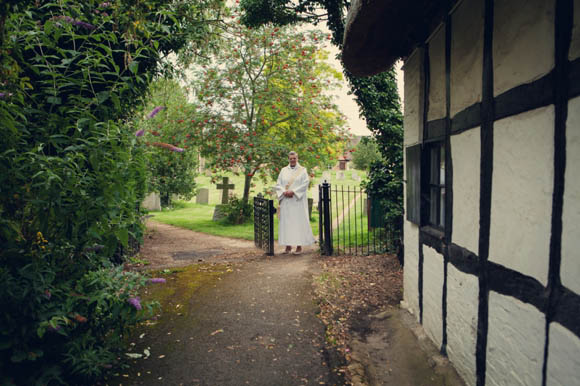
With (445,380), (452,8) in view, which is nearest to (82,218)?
(445,380)

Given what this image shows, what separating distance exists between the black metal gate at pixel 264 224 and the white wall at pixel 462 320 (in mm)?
4764

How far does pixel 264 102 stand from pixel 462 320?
933 cm

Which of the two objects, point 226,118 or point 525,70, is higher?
point 226,118

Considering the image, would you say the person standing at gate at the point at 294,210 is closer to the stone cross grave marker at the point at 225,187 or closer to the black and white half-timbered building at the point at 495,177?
the black and white half-timbered building at the point at 495,177

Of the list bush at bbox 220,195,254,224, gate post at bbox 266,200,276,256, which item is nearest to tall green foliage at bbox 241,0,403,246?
gate post at bbox 266,200,276,256

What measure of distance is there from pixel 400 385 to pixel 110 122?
294 cm

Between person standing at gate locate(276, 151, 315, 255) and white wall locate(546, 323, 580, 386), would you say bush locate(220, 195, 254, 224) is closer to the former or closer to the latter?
person standing at gate locate(276, 151, 315, 255)

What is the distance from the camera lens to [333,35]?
7.32 metres

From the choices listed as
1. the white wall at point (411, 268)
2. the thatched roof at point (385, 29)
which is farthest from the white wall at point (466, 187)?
the thatched roof at point (385, 29)

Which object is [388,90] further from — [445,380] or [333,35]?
[445,380]

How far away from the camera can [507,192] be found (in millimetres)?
2307

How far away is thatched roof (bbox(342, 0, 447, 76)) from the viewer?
321cm

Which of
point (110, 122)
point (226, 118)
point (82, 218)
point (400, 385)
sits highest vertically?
point (226, 118)

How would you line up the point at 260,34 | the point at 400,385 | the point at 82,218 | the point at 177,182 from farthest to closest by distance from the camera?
the point at 177,182 < the point at 260,34 < the point at 400,385 < the point at 82,218
